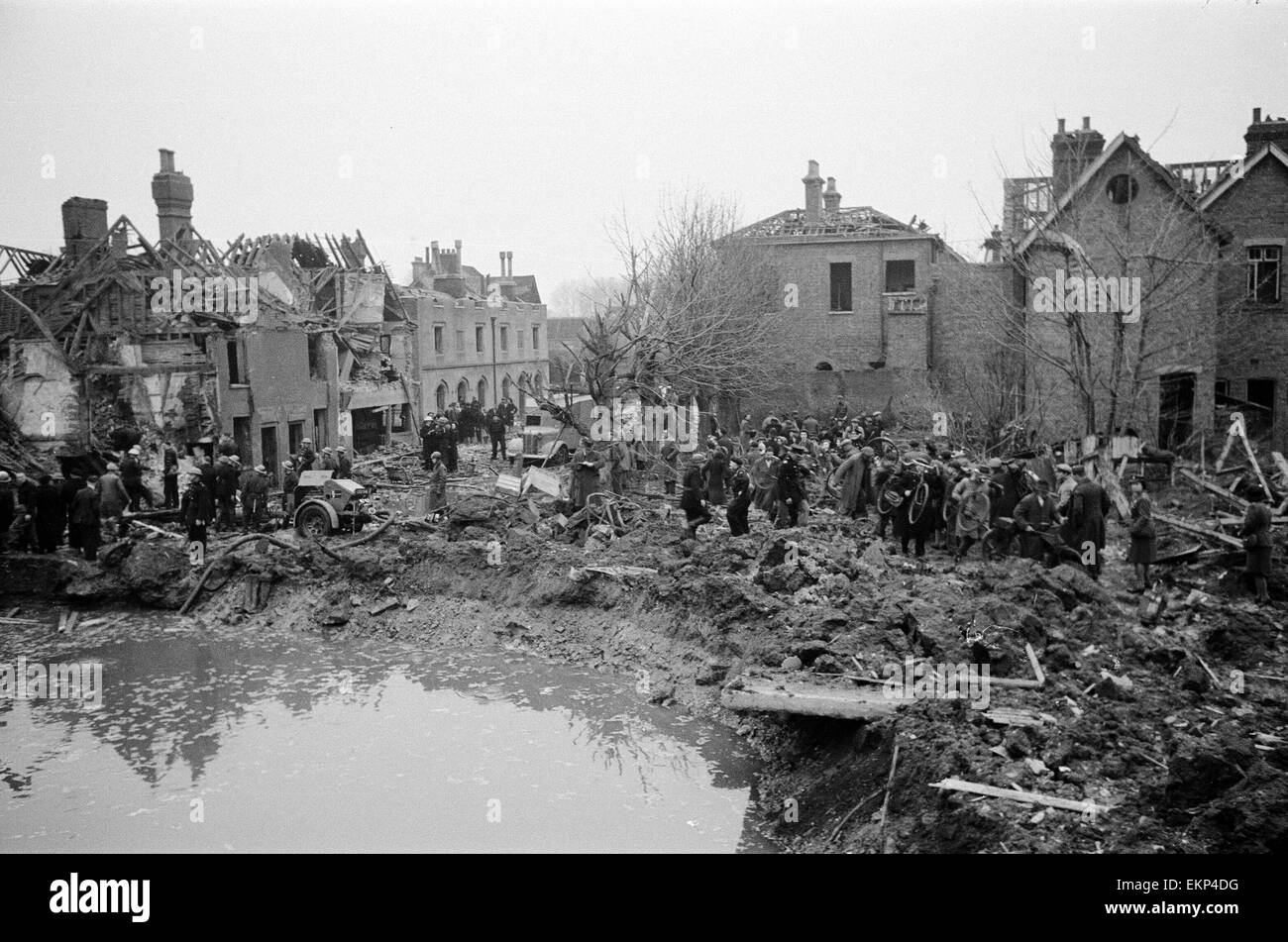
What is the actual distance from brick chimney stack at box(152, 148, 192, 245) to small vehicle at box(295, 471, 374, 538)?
43.0 feet

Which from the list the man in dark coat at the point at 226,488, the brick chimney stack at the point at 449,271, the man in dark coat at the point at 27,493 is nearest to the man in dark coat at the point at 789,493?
the man in dark coat at the point at 226,488

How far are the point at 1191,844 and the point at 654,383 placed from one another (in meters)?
23.2

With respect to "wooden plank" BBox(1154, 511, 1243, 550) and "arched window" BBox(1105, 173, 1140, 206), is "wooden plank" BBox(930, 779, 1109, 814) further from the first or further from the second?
"arched window" BBox(1105, 173, 1140, 206)

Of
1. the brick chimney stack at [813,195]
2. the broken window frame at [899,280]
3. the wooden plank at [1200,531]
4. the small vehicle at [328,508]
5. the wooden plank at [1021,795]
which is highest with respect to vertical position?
the brick chimney stack at [813,195]

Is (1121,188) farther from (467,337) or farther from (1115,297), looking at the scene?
(467,337)

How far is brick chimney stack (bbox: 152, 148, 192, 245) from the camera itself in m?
28.2

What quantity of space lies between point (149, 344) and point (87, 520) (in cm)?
927

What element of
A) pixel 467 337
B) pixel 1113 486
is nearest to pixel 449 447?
pixel 1113 486

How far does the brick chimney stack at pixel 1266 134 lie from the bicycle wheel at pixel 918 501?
15.5 meters

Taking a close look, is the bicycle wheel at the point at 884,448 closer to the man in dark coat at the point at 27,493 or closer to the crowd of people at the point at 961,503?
the crowd of people at the point at 961,503

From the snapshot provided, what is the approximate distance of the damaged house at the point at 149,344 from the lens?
24.3 m

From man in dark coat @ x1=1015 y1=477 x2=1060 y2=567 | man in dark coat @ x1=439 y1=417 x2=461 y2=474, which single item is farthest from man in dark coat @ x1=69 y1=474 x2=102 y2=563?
man in dark coat @ x1=1015 y1=477 x2=1060 y2=567
